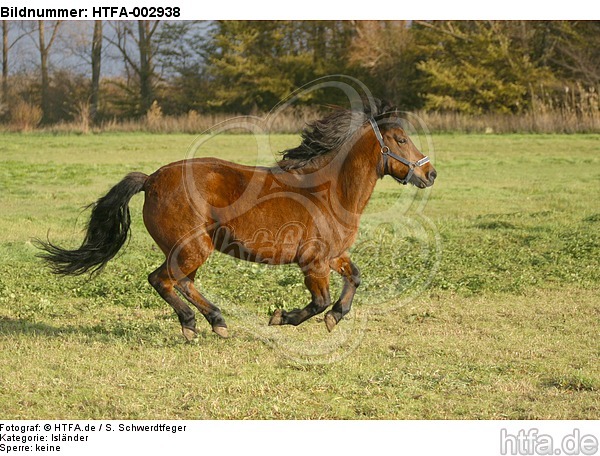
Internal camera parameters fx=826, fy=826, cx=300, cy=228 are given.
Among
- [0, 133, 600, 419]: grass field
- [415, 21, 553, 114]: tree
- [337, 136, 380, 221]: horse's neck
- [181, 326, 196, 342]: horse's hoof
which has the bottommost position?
[0, 133, 600, 419]: grass field

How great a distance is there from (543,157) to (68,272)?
60.9ft

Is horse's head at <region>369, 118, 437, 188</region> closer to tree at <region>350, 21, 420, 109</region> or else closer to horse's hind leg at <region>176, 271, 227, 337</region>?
horse's hind leg at <region>176, 271, 227, 337</region>

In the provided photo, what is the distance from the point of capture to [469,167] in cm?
2173

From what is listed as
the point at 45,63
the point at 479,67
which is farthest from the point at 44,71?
the point at 479,67

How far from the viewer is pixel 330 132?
6445 mm

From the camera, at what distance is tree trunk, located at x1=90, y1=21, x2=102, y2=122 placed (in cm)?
4238

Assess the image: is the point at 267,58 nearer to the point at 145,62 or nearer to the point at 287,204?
the point at 145,62

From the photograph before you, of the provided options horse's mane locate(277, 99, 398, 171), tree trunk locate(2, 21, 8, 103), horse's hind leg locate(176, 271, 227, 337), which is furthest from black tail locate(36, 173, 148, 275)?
tree trunk locate(2, 21, 8, 103)

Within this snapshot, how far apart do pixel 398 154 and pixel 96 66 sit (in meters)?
39.1

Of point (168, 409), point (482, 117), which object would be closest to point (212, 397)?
point (168, 409)

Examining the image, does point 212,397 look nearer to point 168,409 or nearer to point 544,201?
point 168,409

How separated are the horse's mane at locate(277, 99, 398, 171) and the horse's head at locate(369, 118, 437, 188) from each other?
132 mm

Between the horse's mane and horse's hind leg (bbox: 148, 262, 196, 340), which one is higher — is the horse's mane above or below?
above

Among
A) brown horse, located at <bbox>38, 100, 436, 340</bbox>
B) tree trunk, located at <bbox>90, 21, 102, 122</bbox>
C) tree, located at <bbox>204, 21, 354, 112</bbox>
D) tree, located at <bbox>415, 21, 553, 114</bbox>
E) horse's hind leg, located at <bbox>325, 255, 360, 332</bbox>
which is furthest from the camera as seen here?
tree trunk, located at <bbox>90, 21, 102, 122</bbox>
